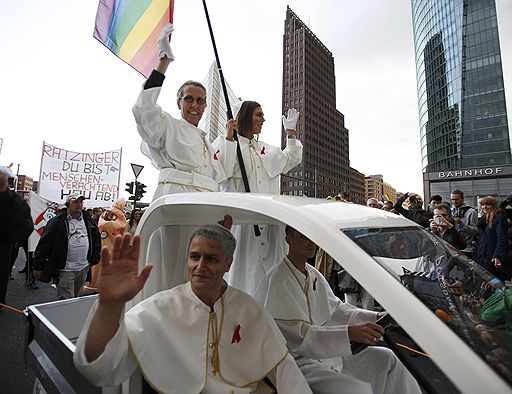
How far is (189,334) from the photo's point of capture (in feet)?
4.84

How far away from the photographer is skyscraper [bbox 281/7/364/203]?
9081 centimetres

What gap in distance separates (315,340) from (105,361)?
108 cm

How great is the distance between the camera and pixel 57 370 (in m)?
1.55

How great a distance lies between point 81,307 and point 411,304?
230 centimetres

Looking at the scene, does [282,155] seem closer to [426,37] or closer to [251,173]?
[251,173]

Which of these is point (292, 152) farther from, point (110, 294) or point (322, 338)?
point (110, 294)

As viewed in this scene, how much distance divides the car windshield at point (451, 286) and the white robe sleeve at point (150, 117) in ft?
5.47

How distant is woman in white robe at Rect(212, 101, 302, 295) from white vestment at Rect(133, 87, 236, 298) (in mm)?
240

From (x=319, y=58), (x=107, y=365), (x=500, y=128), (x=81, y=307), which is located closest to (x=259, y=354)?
(x=107, y=365)

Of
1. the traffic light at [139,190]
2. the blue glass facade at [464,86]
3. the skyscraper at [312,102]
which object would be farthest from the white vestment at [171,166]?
the skyscraper at [312,102]

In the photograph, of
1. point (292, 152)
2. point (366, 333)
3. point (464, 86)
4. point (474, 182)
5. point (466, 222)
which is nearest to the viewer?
point (366, 333)

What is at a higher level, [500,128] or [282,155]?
[500,128]

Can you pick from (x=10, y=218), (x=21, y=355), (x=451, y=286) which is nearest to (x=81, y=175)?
(x=10, y=218)

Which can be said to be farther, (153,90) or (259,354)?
(153,90)
